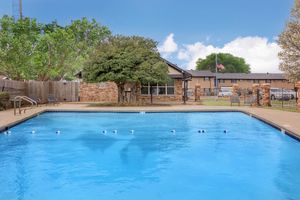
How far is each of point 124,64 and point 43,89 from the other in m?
9.08

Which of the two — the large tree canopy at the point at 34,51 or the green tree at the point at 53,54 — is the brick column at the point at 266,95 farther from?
the green tree at the point at 53,54

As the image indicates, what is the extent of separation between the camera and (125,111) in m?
22.3

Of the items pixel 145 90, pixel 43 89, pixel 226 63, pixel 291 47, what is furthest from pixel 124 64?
pixel 226 63

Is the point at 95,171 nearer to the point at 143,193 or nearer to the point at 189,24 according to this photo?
the point at 143,193

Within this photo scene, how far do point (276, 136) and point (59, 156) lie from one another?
25.5 feet

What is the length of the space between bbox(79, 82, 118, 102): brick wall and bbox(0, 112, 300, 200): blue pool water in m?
19.0

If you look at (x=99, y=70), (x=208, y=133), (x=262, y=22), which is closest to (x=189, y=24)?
(x=262, y=22)

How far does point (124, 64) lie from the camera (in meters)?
27.5

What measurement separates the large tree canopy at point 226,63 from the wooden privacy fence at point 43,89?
7285 centimetres

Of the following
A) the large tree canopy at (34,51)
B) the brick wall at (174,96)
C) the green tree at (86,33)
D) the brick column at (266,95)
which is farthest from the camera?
the green tree at (86,33)

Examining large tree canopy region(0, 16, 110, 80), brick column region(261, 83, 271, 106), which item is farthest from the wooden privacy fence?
brick column region(261, 83, 271, 106)

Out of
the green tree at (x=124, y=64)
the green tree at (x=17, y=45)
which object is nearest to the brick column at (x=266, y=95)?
the green tree at (x=124, y=64)

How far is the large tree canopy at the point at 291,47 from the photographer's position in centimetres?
3189

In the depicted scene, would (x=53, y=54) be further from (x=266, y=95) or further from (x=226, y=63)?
(x=226, y=63)
